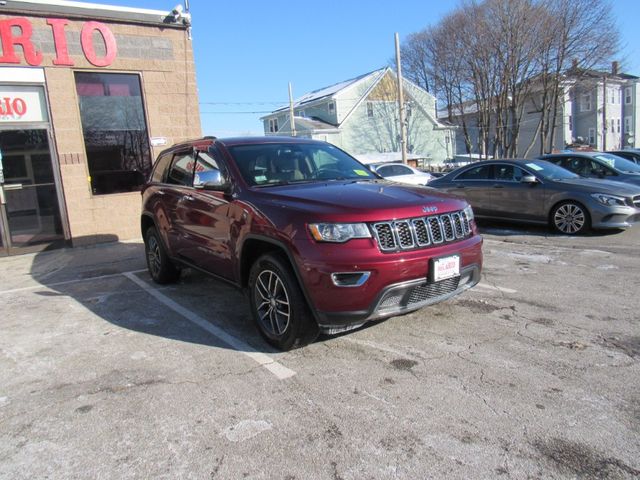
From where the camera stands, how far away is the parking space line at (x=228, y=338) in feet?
12.1

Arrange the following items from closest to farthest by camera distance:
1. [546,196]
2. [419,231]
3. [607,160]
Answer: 1. [419,231]
2. [546,196]
3. [607,160]

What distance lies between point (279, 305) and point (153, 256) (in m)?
3.33

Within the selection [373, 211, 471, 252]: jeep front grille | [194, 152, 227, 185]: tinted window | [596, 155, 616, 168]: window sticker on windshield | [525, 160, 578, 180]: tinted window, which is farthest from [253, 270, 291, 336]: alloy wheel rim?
[596, 155, 616, 168]: window sticker on windshield

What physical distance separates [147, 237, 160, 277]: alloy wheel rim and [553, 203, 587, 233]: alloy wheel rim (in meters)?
6.88

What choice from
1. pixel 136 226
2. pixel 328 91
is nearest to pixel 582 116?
pixel 328 91

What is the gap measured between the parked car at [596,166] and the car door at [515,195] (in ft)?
7.49

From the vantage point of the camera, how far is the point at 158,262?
6445 millimetres

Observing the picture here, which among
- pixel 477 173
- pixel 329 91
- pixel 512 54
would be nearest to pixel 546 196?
pixel 477 173

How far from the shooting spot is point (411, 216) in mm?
3656

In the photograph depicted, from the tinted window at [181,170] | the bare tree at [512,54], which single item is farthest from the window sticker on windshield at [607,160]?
the bare tree at [512,54]

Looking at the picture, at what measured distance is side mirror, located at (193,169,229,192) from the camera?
4.36 m

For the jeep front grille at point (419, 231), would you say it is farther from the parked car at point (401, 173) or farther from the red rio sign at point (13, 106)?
the parked car at point (401, 173)

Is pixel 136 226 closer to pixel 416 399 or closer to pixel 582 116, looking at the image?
pixel 416 399

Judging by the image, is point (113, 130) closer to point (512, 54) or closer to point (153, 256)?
point (153, 256)
